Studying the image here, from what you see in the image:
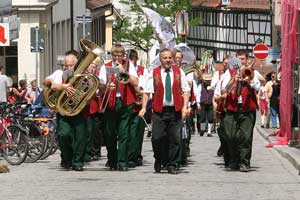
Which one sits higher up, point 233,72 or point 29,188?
point 233,72

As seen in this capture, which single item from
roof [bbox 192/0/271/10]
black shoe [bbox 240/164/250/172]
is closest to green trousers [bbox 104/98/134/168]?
black shoe [bbox 240/164/250/172]

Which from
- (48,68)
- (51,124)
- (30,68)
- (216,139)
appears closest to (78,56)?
(51,124)

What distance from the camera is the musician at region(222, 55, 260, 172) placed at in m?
18.7

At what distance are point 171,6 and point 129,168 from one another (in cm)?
6754

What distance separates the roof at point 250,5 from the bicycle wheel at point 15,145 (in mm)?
66254

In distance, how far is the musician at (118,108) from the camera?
736 inches

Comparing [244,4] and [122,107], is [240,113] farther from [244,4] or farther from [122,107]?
[244,4]

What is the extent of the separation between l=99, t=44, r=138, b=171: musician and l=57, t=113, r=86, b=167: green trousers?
382 millimetres

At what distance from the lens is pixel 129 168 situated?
19.2 meters

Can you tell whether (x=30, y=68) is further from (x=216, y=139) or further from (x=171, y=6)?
(x=171, y=6)

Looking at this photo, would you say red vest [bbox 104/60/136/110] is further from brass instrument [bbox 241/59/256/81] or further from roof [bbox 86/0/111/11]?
roof [bbox 86/0/111/11]

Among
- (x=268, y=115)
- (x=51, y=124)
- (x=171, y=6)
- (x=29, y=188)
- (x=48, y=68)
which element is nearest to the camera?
(x=29, y=188)

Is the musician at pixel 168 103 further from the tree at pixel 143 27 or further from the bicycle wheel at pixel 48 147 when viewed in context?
the tree at pixel 143 27

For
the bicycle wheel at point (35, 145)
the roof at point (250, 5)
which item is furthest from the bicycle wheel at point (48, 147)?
the roof at point (250, 5)
